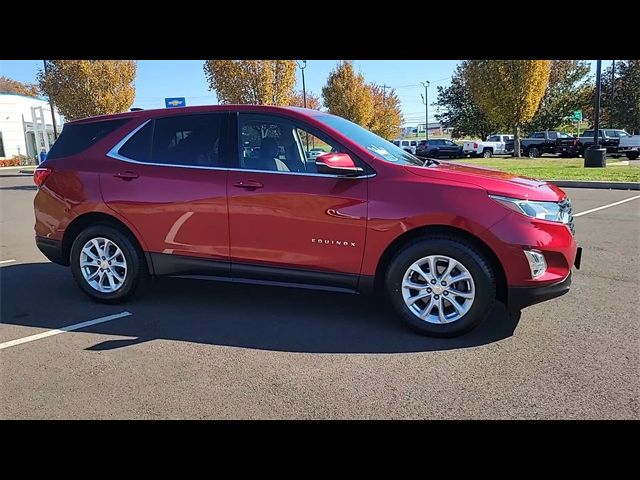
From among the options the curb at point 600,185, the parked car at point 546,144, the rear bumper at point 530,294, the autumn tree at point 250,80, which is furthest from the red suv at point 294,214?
the parked car at point 546,144

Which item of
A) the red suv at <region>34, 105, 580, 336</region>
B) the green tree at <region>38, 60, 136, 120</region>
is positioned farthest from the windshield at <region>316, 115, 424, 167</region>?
the green tree at <region>38, 60, 136, 120</region>

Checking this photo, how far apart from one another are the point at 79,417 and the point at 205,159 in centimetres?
240

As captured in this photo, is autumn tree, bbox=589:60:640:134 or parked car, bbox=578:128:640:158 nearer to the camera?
parked car, bbox=578:128:640:158

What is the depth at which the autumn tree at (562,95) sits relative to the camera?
44.7 m

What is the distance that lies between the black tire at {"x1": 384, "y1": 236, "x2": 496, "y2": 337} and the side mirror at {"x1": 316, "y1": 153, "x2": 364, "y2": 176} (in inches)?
29.5

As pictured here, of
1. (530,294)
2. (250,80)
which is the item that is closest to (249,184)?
(530,294)

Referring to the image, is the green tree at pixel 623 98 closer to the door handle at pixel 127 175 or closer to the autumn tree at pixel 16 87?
the door handle at pixel 127 175

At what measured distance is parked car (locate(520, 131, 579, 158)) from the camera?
29917 mm

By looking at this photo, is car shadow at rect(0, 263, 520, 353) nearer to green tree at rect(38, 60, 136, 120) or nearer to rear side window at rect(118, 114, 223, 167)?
rear side window at rect(118, 114, 223, 167)

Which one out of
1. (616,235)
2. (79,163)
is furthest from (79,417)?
(616,235)

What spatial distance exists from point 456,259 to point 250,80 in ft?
60.2

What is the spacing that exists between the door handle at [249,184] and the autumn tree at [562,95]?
152ft
